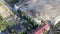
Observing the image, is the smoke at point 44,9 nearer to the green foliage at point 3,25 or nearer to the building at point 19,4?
the building at point 19,4

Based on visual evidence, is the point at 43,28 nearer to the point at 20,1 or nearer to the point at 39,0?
the point at 39,0

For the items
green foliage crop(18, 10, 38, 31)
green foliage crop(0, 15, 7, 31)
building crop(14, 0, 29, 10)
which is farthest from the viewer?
building crop(14, 0, 29, 10)

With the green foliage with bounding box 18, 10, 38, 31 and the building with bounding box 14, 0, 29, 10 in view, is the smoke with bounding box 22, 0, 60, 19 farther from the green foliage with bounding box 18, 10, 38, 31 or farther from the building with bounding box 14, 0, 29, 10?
the building with bounding box 14, 0, 29, 10

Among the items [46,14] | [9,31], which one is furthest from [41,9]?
[9,31]

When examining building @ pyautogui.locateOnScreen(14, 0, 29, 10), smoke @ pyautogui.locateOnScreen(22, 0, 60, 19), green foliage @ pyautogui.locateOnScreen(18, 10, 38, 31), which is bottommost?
green foliage @ pyautogui.locateOnScreen(18, 10, 38, 31)

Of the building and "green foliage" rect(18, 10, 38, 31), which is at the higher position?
the building

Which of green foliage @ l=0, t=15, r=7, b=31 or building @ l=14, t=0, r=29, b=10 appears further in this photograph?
building @ l=14, t=0, r=29, b=10

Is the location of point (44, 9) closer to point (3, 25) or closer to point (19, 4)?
point (19, 4)

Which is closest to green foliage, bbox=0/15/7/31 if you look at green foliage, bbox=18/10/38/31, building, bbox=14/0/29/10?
green foliage, bbox=18/10/38/31

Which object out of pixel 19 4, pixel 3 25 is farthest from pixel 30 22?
pixel 19 4

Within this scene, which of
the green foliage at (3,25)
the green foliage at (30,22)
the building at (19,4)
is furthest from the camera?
the building at (19,4)

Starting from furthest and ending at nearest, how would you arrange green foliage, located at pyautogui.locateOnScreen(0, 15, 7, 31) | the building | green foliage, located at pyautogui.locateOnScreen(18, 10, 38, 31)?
the building < green foliage, located at pyautogui.locateOnScreen(0, 15, 7, 31) < green foliage, located at pyautogui.locateOnScreen(18, 10, 38, 31)

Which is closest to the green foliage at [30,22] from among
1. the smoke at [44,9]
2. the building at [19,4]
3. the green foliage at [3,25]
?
the smoke at [44,9]
